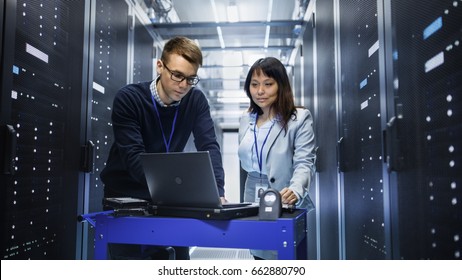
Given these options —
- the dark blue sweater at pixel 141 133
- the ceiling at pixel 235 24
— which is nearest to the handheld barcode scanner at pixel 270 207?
the dark blue sweater at pixel 141 133

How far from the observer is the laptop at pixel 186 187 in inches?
44.2

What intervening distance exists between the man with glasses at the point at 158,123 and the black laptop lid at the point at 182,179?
0.62ft

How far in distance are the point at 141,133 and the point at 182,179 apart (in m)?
0.53

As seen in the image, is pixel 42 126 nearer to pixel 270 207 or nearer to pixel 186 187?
pixel 186 187

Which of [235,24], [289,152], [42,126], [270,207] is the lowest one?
[270,207]

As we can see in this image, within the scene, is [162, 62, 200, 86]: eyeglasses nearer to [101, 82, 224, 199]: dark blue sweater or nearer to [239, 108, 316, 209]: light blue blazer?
[101, 82, 224, 199]: dark blue sweater

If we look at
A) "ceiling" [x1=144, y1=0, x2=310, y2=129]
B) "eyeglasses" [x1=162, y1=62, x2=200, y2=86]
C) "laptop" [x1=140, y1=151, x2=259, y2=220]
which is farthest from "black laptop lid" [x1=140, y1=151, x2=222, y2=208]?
"ceiling" [x1=144, y1=0, x2=310, y2=129]

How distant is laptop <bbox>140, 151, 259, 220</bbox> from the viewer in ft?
3.68

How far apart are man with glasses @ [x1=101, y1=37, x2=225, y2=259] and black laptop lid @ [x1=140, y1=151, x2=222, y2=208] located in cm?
19

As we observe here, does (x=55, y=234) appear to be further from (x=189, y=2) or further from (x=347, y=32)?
(x=189, y=2)

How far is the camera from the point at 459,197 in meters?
0.92

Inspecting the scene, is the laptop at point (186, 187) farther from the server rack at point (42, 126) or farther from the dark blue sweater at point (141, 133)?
the server rack at point (42, 126)

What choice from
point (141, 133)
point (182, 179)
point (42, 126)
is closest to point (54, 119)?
point (42, 126)

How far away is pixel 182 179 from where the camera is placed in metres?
1.17
